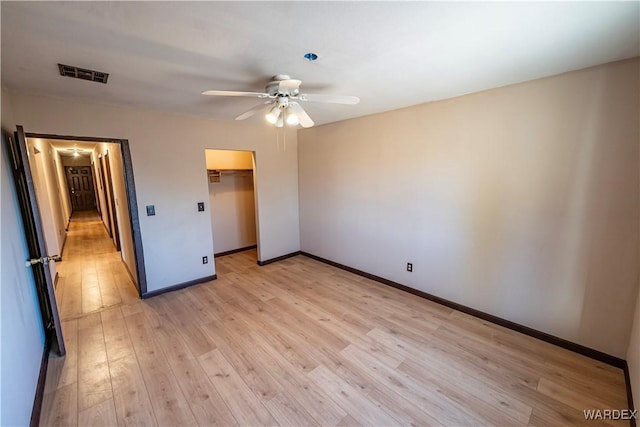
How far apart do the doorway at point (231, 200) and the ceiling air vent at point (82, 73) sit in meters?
2.52

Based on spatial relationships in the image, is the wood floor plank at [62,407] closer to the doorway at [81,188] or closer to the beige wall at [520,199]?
the beige wall at [520,199]

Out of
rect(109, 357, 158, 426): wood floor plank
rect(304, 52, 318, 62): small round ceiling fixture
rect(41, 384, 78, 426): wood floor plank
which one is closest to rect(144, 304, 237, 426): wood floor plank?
rect(109, 357, 158, 426): wood floor plank

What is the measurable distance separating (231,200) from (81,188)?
1080cm

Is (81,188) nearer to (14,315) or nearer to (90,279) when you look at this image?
(90,279)

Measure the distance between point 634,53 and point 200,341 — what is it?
4055 mm

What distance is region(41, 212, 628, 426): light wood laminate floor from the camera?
68.7 inches

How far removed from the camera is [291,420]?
1691 millimetres

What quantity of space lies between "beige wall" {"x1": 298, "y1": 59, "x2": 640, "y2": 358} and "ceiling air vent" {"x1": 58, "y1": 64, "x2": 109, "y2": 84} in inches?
109

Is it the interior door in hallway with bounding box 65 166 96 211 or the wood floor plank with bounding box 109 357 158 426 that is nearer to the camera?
the wood floor plank with bounding box 109 357 158 426

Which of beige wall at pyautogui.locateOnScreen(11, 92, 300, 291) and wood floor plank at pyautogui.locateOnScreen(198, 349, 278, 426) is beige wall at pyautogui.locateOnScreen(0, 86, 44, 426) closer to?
beige wall at pyautogui.locateOnScreen(11, 92, 300, 291)

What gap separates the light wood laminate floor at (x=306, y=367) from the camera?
5.73 feet

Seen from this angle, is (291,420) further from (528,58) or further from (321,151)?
(321,151)

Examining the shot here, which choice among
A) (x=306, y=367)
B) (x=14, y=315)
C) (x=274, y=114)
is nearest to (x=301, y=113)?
(x=274, y=114)

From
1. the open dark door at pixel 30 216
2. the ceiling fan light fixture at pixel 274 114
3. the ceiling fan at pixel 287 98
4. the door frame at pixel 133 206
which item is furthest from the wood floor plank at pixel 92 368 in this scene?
the ceiling fan light fixture at pixel 274 114
